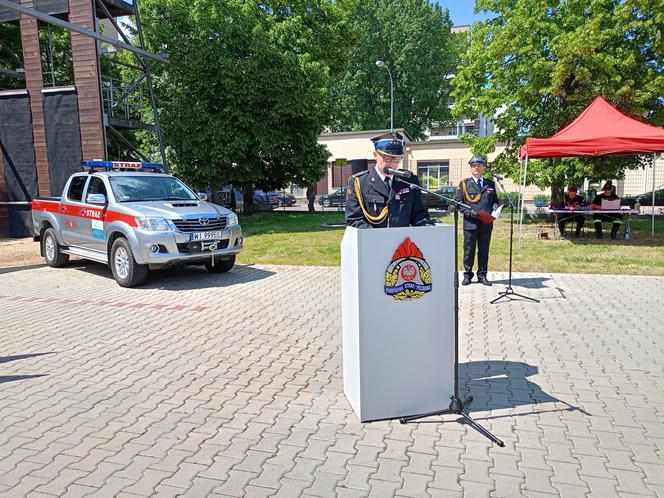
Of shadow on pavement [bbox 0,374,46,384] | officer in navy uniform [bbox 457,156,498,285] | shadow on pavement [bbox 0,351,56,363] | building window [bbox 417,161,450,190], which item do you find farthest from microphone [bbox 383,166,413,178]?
building window [bbox 417,161,450,190]

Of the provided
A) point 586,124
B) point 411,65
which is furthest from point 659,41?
point 411,65

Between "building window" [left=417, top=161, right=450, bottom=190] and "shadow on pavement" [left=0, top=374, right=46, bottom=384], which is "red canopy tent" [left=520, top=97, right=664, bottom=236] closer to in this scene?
"shadow on pavement" [left=0, top=374, right=46, bottom=384]

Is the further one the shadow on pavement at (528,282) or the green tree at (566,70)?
the green tree at (566,70)

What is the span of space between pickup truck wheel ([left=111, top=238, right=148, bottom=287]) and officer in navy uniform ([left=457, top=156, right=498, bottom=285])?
5.35 meters

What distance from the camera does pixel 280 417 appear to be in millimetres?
3908

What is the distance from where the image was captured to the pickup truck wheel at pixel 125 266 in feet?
28.2

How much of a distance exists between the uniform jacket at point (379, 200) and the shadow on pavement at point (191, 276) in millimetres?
5014

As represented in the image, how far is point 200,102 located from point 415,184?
1705 centimetres

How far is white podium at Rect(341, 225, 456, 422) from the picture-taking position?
346cm

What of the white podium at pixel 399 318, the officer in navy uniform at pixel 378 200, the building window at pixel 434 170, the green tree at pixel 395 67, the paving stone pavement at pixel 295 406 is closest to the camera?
the paving stone pavement at pixel 295 406

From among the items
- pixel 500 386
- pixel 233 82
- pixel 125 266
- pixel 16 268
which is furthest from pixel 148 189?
pixel 233 82

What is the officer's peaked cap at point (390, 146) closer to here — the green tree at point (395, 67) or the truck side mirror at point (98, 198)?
the truck side mirror at point (98, 198)

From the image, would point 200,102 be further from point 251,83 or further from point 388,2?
point 388,2

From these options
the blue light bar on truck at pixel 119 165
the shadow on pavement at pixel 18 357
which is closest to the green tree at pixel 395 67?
the blue light bar on truck at pixel 119 165
